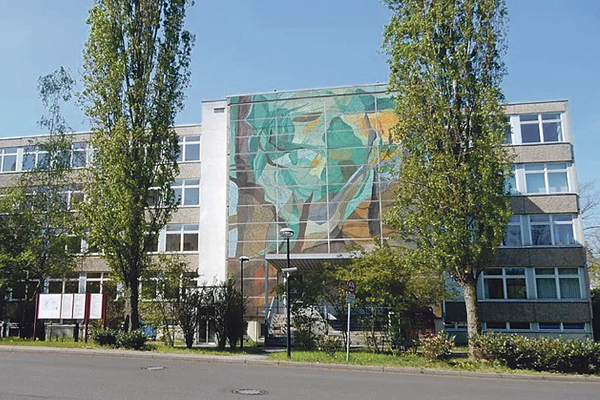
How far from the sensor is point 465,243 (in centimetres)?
1914

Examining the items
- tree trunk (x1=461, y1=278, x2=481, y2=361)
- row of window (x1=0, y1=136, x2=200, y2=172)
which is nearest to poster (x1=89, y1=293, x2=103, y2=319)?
row of window (x1=0, y1=136, x2=200, y2=172)

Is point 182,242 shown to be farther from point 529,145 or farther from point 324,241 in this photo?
point 529,145

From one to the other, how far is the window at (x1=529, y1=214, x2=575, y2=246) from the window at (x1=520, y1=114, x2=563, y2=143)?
4.59m

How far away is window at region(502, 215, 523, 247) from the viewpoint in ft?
111

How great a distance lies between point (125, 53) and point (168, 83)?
206cm

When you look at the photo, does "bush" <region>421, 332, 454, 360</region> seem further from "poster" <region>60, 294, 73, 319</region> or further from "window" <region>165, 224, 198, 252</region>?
"window" <region>165, 224, 198, 252</region>

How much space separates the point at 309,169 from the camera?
3575 cm

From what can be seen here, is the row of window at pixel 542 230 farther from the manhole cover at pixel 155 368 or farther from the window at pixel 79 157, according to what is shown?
the window at pixel 79 157

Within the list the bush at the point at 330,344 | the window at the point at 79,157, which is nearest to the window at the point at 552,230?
the bush at the point at 330,344

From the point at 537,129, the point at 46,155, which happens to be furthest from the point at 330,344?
the point at 46,155

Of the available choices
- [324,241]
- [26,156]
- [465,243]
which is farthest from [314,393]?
[26,156]

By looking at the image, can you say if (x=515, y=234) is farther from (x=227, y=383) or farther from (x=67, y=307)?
(x=227, y=383)

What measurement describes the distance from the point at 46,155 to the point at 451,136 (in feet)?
78.2

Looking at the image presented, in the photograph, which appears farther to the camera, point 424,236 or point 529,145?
point 529,145
